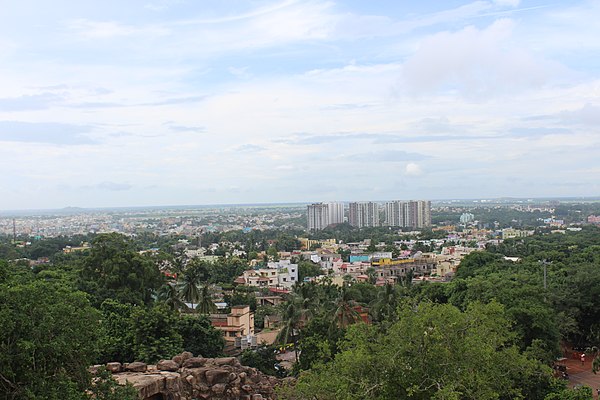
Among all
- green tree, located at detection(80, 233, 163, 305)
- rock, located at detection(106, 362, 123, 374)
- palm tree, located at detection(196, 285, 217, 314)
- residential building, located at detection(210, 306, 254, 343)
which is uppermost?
green tree, located at detection(80, 233, 163, 305)

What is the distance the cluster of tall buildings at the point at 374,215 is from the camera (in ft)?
459

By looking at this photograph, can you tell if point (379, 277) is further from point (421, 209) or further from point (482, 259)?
point (421, 209)

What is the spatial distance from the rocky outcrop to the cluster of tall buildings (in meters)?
121

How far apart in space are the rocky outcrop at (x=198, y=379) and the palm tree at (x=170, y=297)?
822cm

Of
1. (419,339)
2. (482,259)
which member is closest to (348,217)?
(482,259)

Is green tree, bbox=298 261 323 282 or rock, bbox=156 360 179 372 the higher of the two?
rock, bbox=156 360 179 372

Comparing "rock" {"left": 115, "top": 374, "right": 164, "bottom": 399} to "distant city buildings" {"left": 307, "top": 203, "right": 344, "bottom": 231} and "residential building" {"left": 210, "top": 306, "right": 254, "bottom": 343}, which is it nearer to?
"residential building" {"left": 210, "top": 306, "right": 254, "bottom": 343}

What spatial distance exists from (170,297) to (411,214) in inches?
4712

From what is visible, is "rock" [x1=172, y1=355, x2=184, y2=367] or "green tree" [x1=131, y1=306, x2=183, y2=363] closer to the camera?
"rock" [x1=172, y1=355, x2=184, y2=367]

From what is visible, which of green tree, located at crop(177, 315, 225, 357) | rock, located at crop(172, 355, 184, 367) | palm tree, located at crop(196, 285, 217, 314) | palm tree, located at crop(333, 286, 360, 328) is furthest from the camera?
palm tree, located at crop(196, 285, 217, 314)

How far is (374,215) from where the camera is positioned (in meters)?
149

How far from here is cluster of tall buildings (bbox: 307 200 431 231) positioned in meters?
140

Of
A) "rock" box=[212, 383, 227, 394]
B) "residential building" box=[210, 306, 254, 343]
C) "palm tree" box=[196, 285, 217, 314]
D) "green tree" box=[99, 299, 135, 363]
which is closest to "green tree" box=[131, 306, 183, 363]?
"green tree" box=[99, 299, 135, 363]

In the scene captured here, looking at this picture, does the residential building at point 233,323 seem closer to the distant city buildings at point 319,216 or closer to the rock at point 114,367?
the rock at point 114,367
